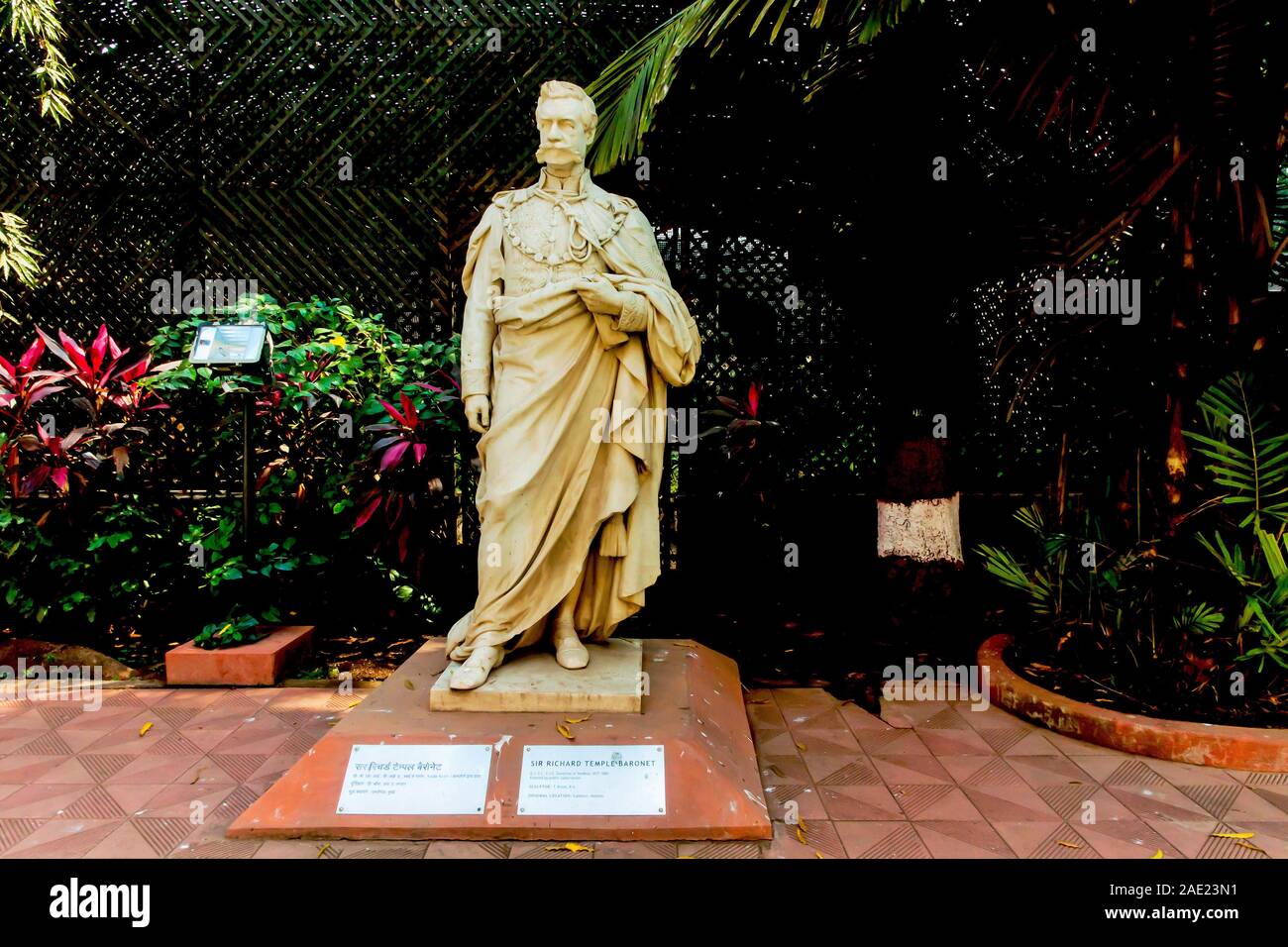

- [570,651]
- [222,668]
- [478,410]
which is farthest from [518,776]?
[222,668]

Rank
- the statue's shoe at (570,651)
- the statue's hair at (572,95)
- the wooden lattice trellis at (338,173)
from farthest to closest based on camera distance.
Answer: the wooden lattice trellis at (338,173)
the statue's shoe at (570,651)
the statue's hair at (572,95)

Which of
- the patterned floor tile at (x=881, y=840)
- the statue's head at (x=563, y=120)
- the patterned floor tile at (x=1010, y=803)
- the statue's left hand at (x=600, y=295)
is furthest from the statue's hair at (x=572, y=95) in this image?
the patterned floor tile at (x=1010, y=803)

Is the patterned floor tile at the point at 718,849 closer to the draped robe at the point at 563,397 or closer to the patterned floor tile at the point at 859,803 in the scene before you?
the patterned floor tile at the point at 859,803

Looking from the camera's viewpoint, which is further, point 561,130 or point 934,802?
point 561,130

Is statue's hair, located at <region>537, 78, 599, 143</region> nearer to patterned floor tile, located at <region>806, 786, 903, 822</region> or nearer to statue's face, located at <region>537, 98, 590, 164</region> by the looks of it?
statue's face, located at <region>537, 98, 590, 164</region>

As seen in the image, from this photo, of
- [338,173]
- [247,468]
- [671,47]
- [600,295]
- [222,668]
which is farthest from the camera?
[338,173]

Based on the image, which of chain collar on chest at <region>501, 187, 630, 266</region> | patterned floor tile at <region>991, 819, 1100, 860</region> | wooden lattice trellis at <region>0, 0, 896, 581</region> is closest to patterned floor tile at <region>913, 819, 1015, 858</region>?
patterned floor tile at <region>991, 819, 1100, 860</region>

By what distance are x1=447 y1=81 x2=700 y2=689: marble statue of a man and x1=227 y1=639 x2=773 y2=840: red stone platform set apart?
27 cm

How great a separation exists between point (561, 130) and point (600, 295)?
2.17 ft

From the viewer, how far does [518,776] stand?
2855 millimetres

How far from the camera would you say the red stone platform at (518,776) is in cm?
275

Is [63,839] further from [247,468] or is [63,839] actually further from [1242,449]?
[1242,449]

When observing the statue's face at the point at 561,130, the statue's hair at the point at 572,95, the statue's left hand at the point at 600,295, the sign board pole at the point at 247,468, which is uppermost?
the statue's hair at the point at 572,95

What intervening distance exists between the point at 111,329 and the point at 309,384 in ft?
6.04
